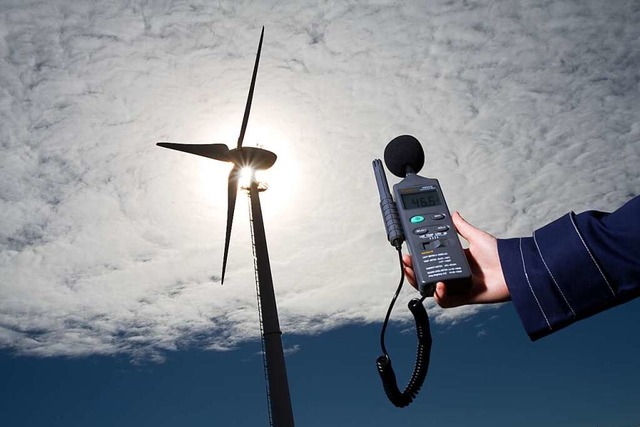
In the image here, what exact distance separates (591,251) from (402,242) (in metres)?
1.68

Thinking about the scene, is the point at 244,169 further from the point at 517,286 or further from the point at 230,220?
the point at 517,286

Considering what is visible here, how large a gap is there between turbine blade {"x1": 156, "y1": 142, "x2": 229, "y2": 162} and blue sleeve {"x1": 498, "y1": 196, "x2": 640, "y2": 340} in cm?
3561

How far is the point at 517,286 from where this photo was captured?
348 cm

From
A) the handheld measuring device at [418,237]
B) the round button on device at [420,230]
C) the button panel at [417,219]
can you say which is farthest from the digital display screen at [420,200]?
the round button on device at [420,230]

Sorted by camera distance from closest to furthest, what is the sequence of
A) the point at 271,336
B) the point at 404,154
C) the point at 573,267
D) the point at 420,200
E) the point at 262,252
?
the point at 573,267, the point at 420,200, the point at 404,154, the point at 271,336, the point at 262,252

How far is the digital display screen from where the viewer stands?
181 inches

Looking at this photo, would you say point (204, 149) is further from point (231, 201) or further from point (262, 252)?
point (262, 252)

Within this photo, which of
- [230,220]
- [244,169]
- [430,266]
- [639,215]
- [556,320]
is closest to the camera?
[639,215]

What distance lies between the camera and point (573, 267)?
3180 millimetres

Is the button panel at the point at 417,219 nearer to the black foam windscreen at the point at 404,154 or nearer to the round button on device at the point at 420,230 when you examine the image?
the round button on device at the point at 420,230

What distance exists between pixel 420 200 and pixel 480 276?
0.92m

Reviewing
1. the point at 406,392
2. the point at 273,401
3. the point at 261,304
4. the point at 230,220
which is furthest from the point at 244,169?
the point at 406,392

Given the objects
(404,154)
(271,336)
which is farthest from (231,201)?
(404,154)

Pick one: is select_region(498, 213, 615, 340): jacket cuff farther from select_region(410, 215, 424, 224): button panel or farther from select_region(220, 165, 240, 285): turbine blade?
select_region(220, 165, 240, 285): turbine blade
